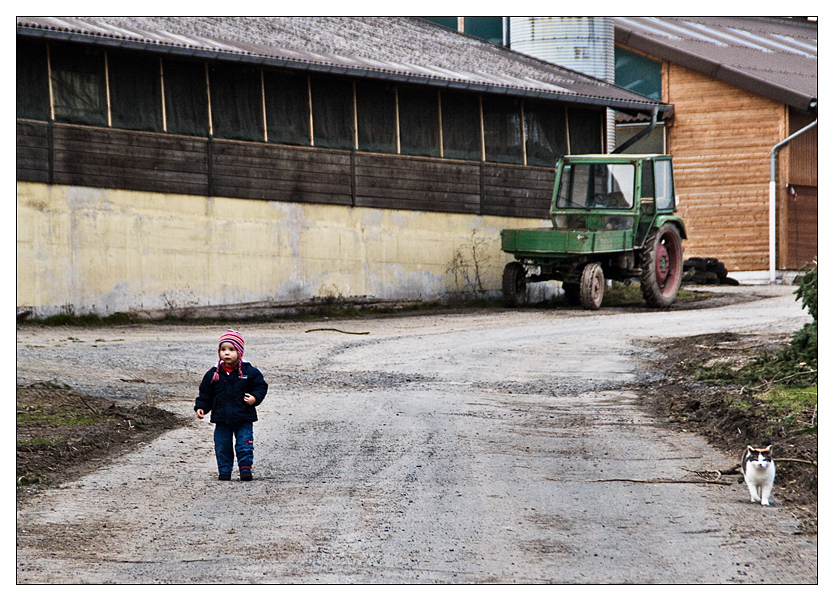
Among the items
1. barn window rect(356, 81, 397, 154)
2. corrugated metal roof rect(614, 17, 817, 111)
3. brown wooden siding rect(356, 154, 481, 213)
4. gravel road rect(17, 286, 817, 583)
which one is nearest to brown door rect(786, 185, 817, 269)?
corrugated metal roof rect(614, 17, 817, 111)

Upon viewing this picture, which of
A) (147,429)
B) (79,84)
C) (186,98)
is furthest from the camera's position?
(186,98)

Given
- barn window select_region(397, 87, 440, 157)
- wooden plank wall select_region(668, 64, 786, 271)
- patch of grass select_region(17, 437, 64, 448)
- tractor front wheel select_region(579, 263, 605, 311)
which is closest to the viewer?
patch of grass select_region(17, 437, 64, 448)

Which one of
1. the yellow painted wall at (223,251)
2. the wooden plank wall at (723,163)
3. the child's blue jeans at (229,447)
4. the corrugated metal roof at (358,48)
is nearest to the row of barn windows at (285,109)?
the corrugated metal roof at (358,48)

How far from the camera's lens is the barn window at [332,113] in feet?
73.5

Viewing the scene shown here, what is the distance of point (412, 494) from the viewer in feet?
24.1

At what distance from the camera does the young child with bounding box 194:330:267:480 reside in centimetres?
781

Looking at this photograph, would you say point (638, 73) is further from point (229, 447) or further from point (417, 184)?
point (229, 447)

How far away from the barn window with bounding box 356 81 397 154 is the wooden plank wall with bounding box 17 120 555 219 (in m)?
0.31

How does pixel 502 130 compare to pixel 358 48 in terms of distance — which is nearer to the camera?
pixel 358 48

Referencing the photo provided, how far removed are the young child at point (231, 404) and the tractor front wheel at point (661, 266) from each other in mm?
15675

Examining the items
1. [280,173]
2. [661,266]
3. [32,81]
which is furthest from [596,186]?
[32,81]

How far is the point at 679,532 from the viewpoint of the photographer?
6.48 m

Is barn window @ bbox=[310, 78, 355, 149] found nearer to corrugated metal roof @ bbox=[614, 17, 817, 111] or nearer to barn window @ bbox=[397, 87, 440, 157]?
barn window @ bbox=[397, 87, 440, 157]

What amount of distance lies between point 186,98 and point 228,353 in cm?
1402
